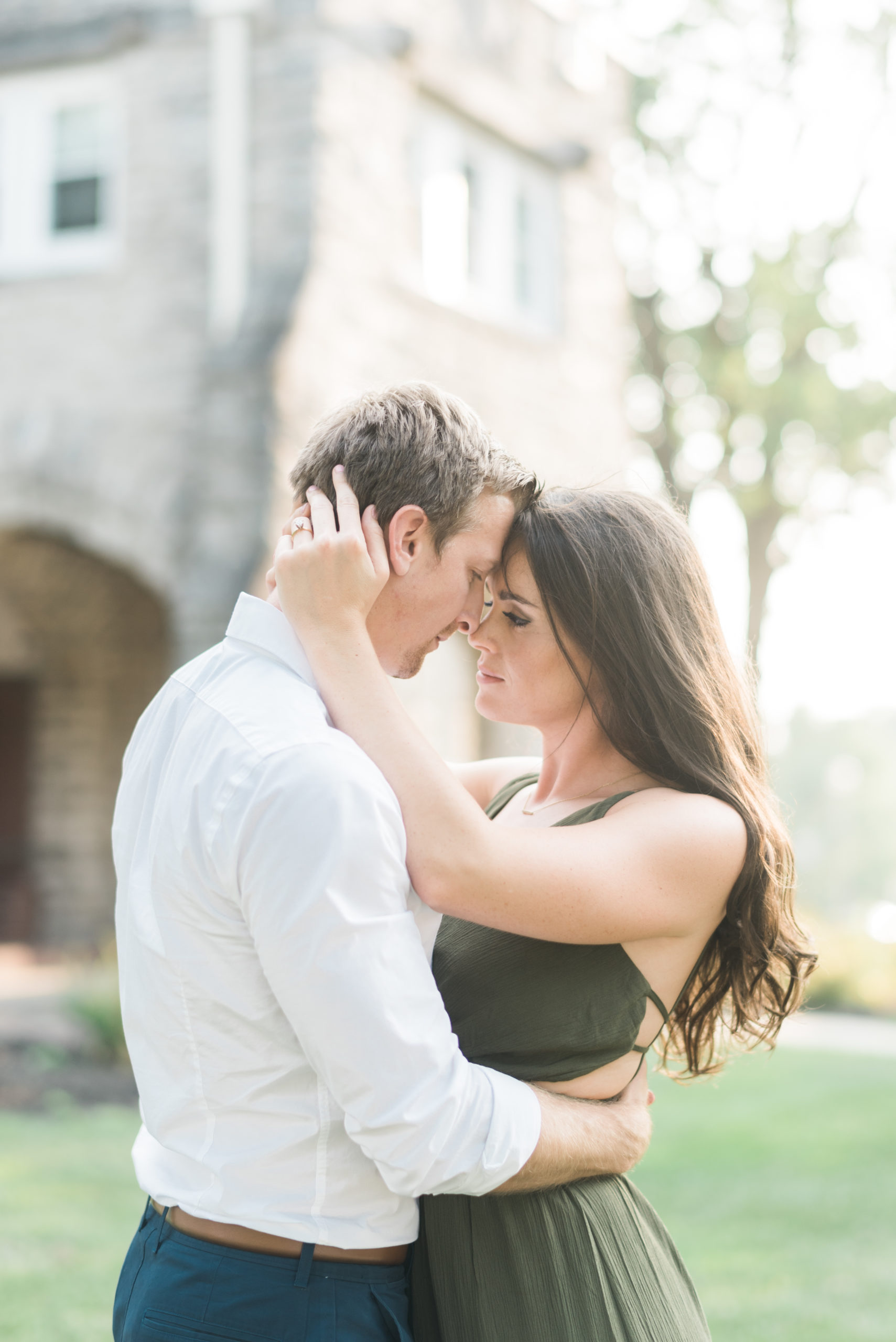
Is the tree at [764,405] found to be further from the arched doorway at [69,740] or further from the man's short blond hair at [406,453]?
the man's short blond hair at [406,453]

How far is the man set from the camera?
5.19 feet

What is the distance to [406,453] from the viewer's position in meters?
1.90

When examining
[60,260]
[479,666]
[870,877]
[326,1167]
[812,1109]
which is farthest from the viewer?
[870,877]

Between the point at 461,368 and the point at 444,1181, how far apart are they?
940 centimetres

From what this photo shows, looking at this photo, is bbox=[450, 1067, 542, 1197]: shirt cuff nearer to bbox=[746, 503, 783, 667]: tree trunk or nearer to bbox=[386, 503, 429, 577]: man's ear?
bbox=[386, 503, 429, 577]: man's ear

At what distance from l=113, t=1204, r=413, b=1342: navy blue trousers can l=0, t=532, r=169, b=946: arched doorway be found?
11.1 metres

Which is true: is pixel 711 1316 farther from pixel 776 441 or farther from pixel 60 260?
pixel 776 441

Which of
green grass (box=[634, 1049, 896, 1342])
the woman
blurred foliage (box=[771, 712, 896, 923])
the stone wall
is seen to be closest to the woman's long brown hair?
the woman

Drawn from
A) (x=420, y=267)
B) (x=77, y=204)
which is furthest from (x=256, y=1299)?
(x=77, y=204)

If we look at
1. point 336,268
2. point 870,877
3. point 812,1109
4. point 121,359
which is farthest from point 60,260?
point 870,877

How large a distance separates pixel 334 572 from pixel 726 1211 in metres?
5.39

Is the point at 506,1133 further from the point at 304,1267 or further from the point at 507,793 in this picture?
the point at 507,793

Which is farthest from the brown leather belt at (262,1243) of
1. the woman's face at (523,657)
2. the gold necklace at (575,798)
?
the woman's face at (523,657)

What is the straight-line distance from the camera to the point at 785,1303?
16.9 feet
